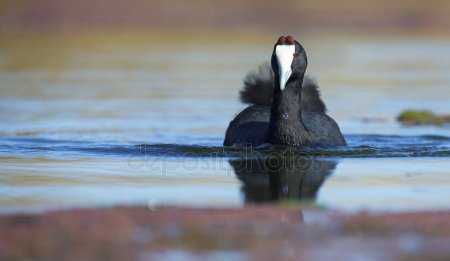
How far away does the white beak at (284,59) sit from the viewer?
33.3 feet

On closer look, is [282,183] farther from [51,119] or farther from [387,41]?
[387,41]

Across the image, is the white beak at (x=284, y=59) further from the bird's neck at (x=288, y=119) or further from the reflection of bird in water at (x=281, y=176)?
the reflection of bird in water at (x=281, y=176)

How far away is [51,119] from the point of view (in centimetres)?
1448

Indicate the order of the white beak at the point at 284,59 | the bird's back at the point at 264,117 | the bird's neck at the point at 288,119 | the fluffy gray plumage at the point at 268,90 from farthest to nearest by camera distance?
the fluffy gray plumage at the point at 268,90 → the bird's back at the point at 264,117 → the bird's neck at the point at 288,119 → the white beak at the point at 284,59

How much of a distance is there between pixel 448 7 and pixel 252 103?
24375 mm

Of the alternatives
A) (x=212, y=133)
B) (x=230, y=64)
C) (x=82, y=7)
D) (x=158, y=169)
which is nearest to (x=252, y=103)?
(x=212, y=133)

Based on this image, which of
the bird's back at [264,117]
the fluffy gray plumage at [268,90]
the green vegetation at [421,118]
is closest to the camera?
the bird's back at [264,117]

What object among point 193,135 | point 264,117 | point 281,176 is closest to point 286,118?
point 264,117

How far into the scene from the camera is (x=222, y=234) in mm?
6203

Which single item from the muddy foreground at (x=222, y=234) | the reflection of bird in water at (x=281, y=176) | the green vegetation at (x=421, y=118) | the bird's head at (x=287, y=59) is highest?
the bird's head at (x=287, y=59)

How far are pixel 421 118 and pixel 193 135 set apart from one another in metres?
3.37

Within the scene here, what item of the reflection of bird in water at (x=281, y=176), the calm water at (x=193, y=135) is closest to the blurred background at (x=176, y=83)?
the calm water at (x=193, y=135)

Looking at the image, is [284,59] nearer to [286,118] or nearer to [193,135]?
[286,118]

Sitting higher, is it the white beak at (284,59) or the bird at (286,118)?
the white beak at (284,59)
